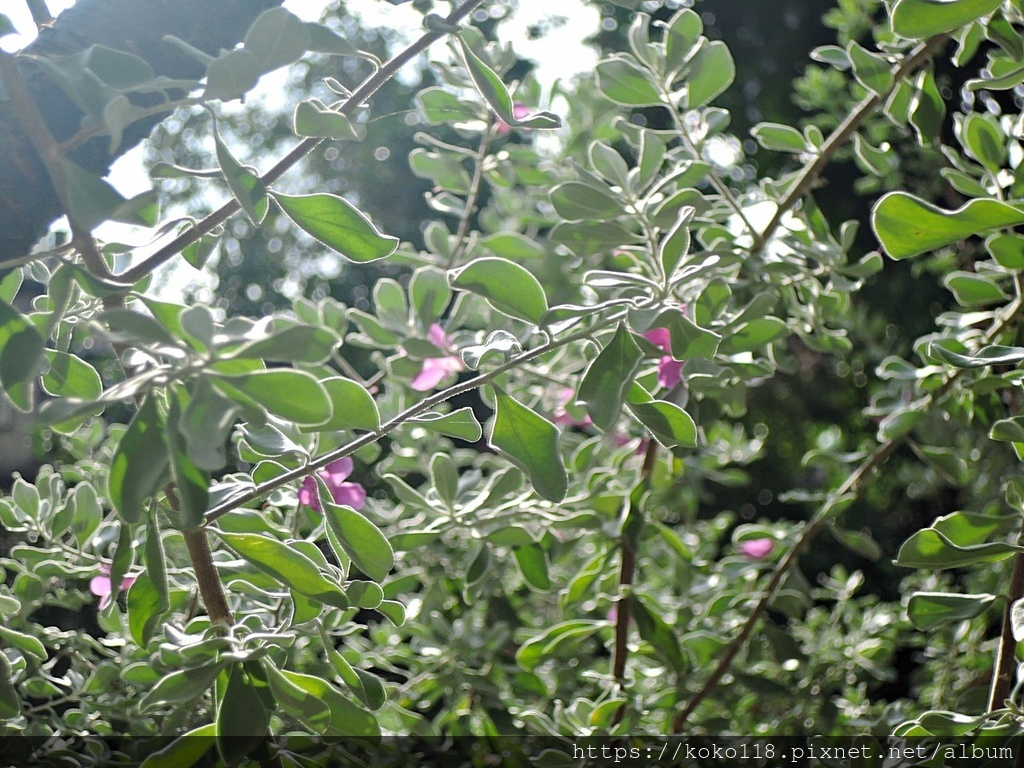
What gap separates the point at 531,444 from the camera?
478 millimetres

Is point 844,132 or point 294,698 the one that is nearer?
point 294,698

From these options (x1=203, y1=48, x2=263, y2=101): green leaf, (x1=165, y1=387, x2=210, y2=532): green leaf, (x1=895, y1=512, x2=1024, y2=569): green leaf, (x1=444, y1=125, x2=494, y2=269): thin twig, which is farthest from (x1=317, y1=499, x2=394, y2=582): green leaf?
(x1=444, y1=125, x2=494, y2=269): thin twig

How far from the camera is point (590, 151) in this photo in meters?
0.75

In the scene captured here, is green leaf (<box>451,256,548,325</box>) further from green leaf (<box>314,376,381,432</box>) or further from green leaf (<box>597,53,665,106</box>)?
green leaf (<box>597,53,665,106</box>)

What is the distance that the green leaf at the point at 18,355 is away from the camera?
1.23 ft

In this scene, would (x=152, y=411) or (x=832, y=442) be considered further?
(x=832, y=442)

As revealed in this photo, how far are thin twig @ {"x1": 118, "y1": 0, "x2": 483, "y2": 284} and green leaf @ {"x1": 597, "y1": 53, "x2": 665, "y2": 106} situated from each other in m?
0.34

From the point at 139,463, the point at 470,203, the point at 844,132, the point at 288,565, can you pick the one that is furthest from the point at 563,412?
the point at 139,463

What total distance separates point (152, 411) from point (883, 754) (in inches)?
30.1

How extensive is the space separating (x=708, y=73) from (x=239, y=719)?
0.64 meters

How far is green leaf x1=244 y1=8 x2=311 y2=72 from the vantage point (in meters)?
0.38

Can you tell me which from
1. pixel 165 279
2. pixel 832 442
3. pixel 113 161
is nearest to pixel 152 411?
pixel 113 161

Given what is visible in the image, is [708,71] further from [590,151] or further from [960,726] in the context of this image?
[960,726]

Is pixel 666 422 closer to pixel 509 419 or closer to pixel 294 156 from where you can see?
pixel 509 419
